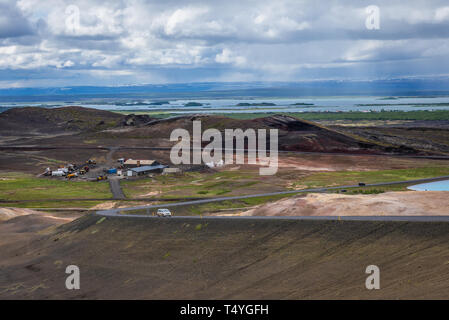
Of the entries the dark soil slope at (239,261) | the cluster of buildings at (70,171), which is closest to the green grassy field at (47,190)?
the cluster of buildings at (70,171)

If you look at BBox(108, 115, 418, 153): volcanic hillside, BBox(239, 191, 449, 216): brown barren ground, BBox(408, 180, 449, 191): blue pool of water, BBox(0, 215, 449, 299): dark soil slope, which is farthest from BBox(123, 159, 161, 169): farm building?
BBox(0, 215, 449, 299): dark soil slope

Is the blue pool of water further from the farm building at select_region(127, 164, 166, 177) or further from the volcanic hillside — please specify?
the farm building at select_region(127, 164, 166, 177)

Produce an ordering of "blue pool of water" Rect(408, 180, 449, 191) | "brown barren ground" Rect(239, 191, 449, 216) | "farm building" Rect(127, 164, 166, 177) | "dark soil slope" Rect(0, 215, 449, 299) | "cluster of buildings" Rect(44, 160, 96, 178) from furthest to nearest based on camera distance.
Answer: "cluster of buildings" Rect(44, 160, 96, 178) → "farm building" Rect(127, 164, 166, 177) → "blue pool of water" Rect(408, 180, 449, 191) → "brown barren ground" Rect(239, 191, 449, 216) → "dark soil slope" Rect(0, 215, 449, 299)

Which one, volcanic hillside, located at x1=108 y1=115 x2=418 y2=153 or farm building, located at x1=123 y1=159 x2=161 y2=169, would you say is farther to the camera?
volcanic hillside, located at x1=108 y1=115 x2=418 y2=153

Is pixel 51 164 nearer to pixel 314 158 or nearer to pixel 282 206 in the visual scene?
pixel 314 158

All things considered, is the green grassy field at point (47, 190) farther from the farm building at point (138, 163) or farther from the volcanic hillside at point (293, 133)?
the volcanic hillside at point (293, 133)

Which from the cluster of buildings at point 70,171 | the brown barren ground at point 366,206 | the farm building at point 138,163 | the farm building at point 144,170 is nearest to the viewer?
the brown barren ground at point 366,206

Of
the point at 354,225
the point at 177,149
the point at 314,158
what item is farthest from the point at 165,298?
the point at 177,149
